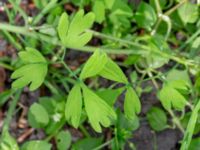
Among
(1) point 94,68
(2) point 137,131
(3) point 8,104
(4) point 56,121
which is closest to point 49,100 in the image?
(4) point 56,121

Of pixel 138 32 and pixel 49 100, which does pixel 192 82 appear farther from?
pixel 49 100

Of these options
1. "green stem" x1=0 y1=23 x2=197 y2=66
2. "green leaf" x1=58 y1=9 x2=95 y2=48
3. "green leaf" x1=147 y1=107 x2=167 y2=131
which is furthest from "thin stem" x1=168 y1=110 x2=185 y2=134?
"green leaf" x1=58 y1=9 x2=95 y2=48

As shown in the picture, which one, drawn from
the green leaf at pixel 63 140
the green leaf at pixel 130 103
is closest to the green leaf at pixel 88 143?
the green leaf at pixel 63 140

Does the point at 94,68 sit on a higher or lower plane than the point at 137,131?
higher

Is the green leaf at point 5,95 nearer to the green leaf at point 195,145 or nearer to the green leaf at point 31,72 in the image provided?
the green leaf at point 31,72

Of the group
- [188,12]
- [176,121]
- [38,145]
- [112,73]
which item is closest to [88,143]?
[38,145]
